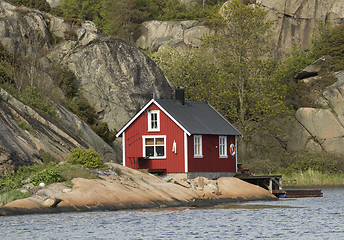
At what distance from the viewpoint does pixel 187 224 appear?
32.8 meters

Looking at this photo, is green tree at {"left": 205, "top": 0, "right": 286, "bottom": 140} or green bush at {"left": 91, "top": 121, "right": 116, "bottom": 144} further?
green tree at {"left": 205, "top": 0, "right": 286, "bottom": 140}

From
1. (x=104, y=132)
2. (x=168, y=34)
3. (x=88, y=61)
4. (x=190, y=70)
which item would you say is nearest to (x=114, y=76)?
(x=88, y=61)

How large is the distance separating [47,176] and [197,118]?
1546cm

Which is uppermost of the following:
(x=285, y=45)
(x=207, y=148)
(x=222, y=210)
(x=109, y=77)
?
(x=285, y=45)

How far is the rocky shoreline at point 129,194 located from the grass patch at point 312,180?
1386cm

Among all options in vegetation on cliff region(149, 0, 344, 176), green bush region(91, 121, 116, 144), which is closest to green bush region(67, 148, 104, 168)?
green bush region(91, 121, 116, 144)

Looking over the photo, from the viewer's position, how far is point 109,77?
73.4 metres

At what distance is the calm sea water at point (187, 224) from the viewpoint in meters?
29.0

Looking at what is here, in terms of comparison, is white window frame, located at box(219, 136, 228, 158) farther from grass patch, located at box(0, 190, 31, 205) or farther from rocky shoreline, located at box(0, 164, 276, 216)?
grass patch, located at box(0, 190, 31, 205)

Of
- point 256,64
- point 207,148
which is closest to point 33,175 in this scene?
point 207,148

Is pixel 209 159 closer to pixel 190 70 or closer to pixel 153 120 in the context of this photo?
pixel 153 120

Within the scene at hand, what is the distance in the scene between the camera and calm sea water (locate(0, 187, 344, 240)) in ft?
95.2

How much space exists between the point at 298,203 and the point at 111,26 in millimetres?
61636

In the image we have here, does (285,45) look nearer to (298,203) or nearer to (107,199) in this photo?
(298,203)
